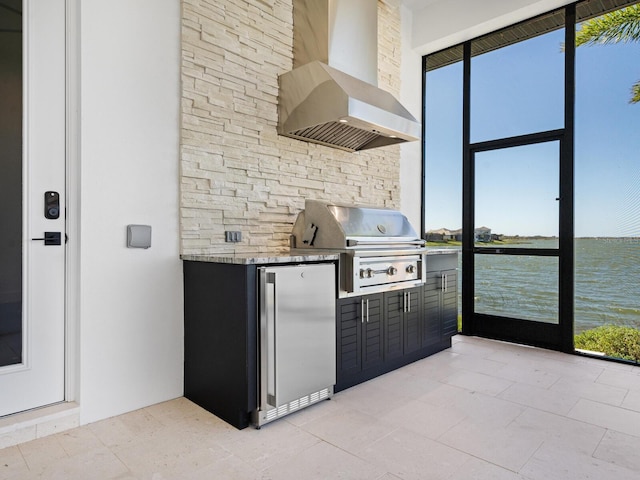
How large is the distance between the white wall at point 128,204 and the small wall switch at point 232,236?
0.35 metres

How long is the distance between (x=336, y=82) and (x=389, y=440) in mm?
2299

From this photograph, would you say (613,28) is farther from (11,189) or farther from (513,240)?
(11,189)

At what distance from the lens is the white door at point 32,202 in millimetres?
2105

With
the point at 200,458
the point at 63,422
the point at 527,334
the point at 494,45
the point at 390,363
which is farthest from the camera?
the point at 494,45

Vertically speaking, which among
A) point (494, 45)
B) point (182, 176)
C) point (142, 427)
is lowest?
point (142, 427)

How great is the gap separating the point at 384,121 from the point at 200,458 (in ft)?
8.23

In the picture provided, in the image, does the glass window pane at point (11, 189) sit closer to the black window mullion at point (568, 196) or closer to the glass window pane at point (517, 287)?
the glass window pane at point (517, 287)

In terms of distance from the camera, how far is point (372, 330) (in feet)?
9.50

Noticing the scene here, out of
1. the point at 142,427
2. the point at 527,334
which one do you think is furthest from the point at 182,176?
the point at 527,334

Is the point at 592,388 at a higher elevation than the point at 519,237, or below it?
below

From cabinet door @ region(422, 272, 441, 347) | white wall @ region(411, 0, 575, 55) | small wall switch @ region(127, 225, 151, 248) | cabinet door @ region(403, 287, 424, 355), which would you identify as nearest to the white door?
small wall switch @ region(127, 225, 151, 248)

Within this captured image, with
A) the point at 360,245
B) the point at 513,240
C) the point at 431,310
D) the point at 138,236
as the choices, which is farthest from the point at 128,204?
the point at 513,240

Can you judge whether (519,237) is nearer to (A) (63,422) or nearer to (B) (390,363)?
(B) (390,363)

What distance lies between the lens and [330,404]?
2484 mm
